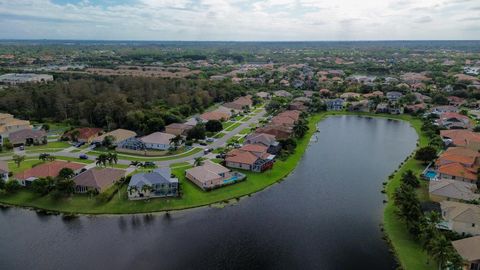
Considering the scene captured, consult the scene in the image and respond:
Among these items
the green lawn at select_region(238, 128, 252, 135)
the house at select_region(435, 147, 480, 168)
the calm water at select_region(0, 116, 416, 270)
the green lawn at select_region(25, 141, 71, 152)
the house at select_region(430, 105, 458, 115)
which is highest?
the house at select_region(430, 105, 458, 115)

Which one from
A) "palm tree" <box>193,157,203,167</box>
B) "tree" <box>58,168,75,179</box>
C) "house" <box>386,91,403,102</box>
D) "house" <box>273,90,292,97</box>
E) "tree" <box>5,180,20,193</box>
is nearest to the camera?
"tree" <box>5,180,20,193</box>

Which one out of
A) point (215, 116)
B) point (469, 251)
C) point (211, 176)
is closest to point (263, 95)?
point (215, 116)

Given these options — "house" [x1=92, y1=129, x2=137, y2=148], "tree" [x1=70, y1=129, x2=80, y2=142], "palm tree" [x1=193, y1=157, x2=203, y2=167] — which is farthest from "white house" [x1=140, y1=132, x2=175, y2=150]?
"tree" [x1=70, y1=129, x2=80, y2=142]

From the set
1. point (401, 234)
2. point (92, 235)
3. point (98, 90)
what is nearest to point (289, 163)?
point (401, 234)

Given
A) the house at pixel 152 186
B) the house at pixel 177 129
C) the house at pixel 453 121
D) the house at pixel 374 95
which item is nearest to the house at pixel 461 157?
the house at pixel 453 121

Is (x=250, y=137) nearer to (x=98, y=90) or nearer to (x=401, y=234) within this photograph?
(x=401, y=234)

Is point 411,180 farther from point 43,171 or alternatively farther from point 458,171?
point 43,171

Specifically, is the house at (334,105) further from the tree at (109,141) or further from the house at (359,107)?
the tree at (109,141)

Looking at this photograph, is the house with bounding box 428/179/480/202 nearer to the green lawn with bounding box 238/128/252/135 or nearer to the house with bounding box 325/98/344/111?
the green lawn with bounding box 238/128/252/135
